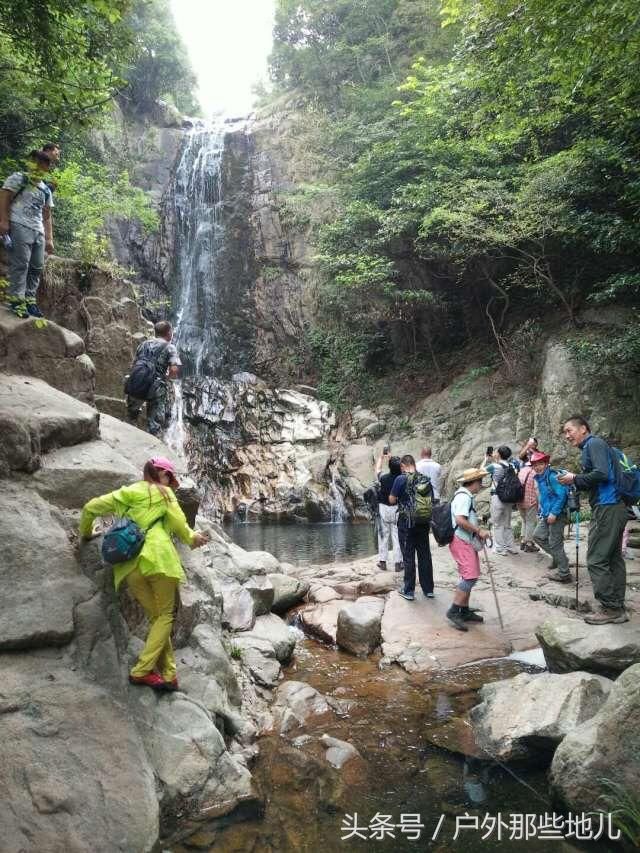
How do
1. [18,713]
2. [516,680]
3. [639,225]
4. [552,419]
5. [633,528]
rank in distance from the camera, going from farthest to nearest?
[552,419]
[639,225]
[633,528]
[516,680]
[18,713]

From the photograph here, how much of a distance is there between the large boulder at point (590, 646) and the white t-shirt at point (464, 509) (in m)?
1.63

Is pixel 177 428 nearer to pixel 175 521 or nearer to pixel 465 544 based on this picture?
pixel 465 544

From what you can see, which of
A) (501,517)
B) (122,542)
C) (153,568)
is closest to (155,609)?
(153,568)

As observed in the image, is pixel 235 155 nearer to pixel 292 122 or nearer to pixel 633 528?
pixel 292 122

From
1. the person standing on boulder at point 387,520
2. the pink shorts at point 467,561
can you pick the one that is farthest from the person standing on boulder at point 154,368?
the pink shorts at point 467,561

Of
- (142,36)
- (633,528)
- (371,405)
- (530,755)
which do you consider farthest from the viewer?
(142,36)

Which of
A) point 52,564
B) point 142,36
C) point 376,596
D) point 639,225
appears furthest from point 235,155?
point 52,564

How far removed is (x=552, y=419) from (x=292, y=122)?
21.9m

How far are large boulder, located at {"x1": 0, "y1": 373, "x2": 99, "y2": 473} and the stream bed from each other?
310 cm

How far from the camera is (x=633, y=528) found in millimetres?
9570

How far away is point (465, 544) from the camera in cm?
649

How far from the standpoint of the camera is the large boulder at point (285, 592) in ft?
25.6

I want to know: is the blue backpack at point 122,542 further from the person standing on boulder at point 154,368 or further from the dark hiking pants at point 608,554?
the dark hiking pants at point 608,554

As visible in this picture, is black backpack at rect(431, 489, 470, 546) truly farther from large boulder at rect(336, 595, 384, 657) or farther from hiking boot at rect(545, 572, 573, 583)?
hiking boot at rect(545, 572, 573, 583)
